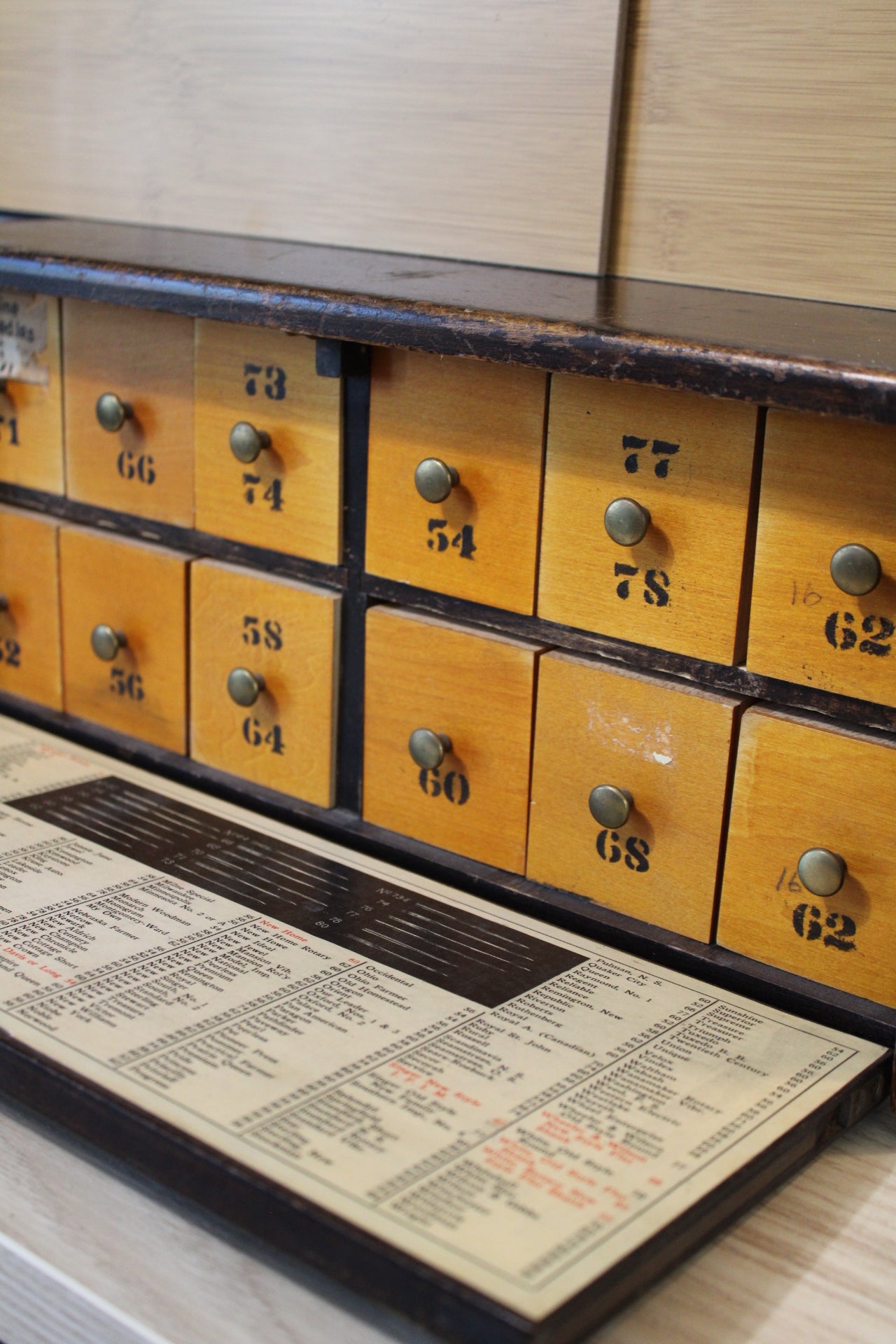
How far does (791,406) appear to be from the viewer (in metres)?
0.84

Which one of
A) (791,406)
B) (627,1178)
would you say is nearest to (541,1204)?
(627,1178)

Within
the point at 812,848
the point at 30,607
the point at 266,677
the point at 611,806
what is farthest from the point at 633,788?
the point at 30,607

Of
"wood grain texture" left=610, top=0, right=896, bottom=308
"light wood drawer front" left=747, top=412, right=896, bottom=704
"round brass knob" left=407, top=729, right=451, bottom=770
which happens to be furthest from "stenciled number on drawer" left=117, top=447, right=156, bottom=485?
"light wood drawer front" left=747, top=412, right=896, bottom=704

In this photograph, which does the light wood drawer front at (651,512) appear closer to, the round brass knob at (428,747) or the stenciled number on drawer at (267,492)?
the round brass knob at (428,747)

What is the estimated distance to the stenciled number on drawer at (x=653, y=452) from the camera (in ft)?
3.18

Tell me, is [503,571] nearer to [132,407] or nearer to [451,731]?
[451,731]

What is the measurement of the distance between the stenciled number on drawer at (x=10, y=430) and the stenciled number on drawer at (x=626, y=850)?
69cm

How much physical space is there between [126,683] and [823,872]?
685 mm

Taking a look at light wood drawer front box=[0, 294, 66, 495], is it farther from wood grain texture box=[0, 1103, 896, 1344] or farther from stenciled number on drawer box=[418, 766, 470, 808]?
wood grain texture box=[0, 1103, 896, 1344]

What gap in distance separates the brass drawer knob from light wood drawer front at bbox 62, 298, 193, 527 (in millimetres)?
455

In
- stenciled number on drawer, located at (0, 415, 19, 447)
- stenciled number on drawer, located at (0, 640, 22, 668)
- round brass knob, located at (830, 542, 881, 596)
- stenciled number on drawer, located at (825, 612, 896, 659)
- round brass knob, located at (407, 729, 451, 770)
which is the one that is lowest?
stenciled number on drawer, located at (0, 640, 22, 668)

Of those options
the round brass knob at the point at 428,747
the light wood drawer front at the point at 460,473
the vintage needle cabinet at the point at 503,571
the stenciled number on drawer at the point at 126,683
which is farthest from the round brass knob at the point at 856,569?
the stenciled number on drawer at the point at 126,683

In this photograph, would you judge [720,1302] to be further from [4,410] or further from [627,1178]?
[4,410]

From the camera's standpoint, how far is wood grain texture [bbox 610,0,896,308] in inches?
44.1
